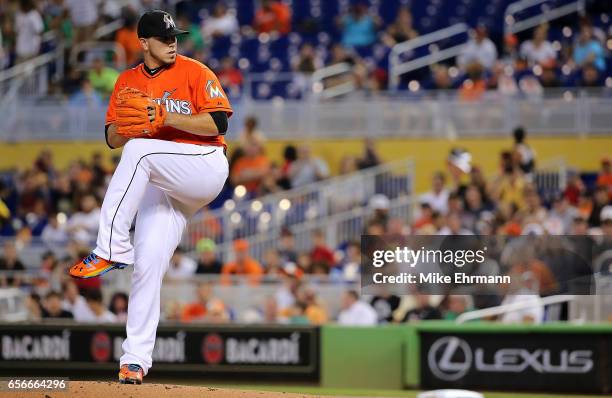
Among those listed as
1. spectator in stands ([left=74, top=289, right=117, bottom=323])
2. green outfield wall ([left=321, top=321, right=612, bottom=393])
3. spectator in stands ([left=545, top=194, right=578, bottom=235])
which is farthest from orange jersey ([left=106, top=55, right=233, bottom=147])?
spectator in stands ([left=545, top=194, right=578, bottom=235])

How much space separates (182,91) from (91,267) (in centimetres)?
118

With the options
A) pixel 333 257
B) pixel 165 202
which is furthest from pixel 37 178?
pixel 165 202

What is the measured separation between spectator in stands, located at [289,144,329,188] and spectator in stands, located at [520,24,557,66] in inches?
159

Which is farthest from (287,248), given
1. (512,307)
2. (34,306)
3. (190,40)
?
(190,40)

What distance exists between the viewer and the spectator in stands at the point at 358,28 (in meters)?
19.8

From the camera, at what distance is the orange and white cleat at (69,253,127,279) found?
23.2ft

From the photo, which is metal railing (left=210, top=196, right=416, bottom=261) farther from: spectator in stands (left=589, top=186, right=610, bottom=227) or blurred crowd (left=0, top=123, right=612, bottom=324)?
spectator in stands (left=589, top=186, right=610, bottom=227)

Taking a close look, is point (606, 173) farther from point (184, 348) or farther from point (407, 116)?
point (184, 348)

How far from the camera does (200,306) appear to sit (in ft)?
42.6

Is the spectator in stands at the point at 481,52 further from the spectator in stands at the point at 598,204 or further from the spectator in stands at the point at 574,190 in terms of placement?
the spectator in stands at the point at 598,204

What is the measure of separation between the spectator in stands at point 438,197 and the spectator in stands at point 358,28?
15.3 ft

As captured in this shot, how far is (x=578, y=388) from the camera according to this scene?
1153 centimetres

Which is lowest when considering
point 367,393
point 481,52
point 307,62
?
point 367,393

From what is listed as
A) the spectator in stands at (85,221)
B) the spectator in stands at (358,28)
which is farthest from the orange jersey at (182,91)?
the spectator in stands at (358,28)
